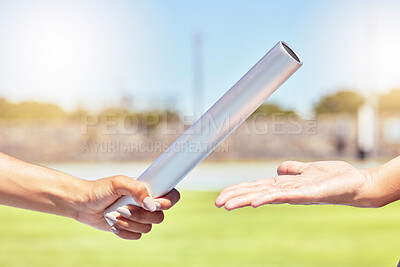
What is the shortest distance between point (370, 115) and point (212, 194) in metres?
14.2

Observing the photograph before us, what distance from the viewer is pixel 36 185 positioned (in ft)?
8.84

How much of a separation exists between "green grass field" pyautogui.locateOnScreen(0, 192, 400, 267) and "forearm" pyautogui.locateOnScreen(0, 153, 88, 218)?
3424mm

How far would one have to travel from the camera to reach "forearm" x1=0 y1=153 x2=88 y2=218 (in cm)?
267

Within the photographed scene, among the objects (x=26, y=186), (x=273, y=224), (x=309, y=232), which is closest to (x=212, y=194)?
(x=273, y=224)

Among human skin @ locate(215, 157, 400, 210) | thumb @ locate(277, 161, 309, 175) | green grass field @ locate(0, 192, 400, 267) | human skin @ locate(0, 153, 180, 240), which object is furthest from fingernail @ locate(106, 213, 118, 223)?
green grass field @ locate(0, 192, 400, 267)

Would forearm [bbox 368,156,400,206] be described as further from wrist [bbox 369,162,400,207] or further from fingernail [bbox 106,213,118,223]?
fingernail [bbox 106,213,118,223]

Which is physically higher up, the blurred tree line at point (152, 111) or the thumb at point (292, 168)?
the blurred tree line at point (152, 111)

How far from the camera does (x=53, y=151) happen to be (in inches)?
1043

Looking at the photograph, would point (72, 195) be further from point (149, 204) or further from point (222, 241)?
point (222, 241)

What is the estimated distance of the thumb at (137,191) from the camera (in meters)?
2.37

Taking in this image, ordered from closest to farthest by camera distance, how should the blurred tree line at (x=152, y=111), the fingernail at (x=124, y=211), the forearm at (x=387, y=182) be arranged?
the fingernail at (x=124, y=211) → the forearm at (x=387, y=182) → the blurred tree line at (x=152, y=111)

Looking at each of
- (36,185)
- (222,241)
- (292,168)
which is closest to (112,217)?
(36,185)

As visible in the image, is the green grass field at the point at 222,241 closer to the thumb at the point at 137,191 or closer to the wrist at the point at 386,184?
the wrist at the point at 386,184

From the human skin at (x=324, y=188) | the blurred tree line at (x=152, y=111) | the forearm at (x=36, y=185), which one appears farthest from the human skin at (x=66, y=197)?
the blurred tree line at (x=152, y=111)
